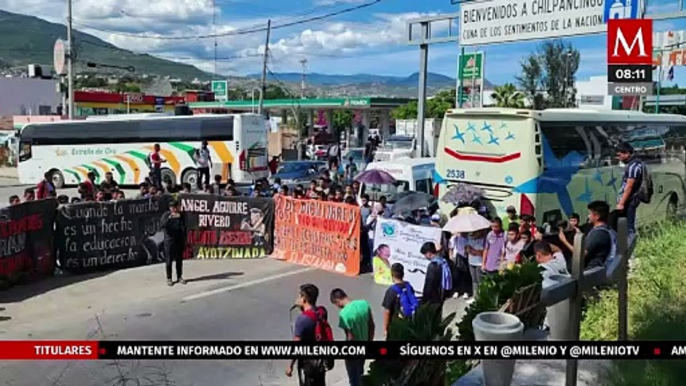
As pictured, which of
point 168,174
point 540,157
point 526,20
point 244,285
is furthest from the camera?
point 168,174

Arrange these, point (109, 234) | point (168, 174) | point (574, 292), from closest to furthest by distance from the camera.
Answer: point (574, 292), point (109, 234), point (168, 174)

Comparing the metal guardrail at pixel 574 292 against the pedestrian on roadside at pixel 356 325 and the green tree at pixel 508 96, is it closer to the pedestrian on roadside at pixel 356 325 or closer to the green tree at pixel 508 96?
the pedestrian on roadside at pixel 356 325

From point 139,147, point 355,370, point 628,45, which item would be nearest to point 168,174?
point 139,147

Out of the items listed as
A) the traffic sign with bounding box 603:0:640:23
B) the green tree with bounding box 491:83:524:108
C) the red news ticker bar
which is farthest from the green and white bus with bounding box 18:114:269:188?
the green tree with bounding box 491:83:524:108

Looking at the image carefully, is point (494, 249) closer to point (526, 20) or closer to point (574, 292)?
point (574, 292)

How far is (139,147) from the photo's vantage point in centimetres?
3114

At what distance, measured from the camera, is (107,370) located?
8.14 m

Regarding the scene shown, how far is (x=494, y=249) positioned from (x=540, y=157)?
3208 mm

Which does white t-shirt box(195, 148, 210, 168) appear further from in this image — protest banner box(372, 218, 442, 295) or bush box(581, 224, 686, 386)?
bush box(581, 224, 686, 386)

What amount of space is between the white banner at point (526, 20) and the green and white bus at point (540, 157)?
2.22m

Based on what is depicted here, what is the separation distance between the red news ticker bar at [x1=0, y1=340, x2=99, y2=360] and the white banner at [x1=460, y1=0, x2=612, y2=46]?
1308 centimetres

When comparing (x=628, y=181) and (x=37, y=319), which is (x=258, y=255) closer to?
(x=37, y=319)

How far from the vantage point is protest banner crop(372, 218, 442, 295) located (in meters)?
12.2

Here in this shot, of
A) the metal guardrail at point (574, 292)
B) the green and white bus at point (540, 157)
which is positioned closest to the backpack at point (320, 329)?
the metal guardrail at point (574, 292)
